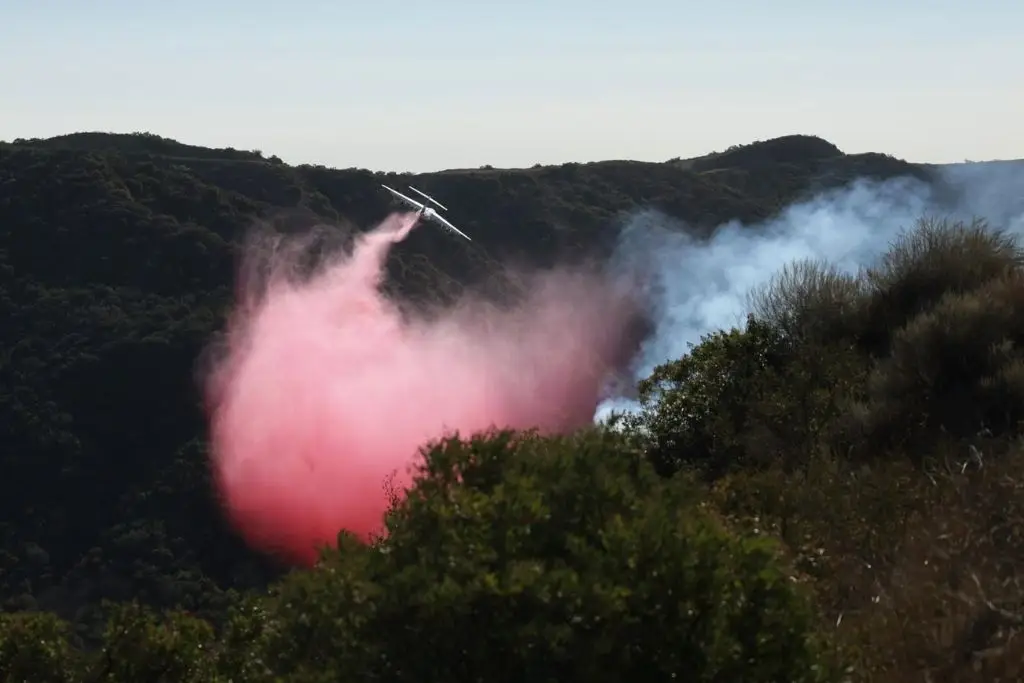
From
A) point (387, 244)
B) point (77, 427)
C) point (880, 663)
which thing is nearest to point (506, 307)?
point (387, 244)

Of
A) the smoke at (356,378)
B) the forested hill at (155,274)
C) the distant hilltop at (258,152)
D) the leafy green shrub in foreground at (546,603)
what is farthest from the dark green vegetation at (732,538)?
the distant hilltop at (258,152)

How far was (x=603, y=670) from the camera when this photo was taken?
734 cm

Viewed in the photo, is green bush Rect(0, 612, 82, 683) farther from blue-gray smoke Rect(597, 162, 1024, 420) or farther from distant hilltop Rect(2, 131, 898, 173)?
distant hilltop Rect(2, 131, 898, 173)

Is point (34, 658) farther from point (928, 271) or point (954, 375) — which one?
point (928, 271)

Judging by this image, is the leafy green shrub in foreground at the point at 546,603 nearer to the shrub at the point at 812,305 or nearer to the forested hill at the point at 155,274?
the shrub at the point at 812,305

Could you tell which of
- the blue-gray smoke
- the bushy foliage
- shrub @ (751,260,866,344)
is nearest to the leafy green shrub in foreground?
the bushy foliage

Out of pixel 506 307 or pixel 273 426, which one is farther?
pixel 506 307

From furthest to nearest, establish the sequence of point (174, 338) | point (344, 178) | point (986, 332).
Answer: point (344, 178) → point (174, 338) → point (986, 332)

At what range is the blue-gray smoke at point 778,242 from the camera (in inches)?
2744

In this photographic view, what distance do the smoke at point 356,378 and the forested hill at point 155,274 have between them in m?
2.33

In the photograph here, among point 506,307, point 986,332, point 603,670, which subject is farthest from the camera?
point 506,307

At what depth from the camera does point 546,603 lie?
7.41 m

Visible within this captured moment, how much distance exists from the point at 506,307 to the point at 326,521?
31665mm

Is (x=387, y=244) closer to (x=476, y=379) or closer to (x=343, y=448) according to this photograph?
(x=476, y=379)
